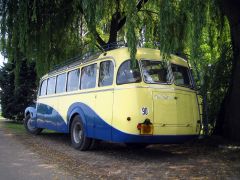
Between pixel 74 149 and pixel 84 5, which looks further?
pixel 74 149

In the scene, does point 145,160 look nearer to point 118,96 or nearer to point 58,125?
point 118,96

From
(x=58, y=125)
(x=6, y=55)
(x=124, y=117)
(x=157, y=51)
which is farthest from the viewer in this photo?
(x=6, y=55)

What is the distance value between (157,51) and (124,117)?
7.20 feet

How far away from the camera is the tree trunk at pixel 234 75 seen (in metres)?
12.2

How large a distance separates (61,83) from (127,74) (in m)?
4.55

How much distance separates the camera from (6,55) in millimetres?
15625

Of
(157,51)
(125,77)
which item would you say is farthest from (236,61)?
(125,77)

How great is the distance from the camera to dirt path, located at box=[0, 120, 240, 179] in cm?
874

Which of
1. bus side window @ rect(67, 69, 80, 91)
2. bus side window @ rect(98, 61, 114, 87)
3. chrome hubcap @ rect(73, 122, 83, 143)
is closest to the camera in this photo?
bus side window @ rect(98, 61, 114, 87)

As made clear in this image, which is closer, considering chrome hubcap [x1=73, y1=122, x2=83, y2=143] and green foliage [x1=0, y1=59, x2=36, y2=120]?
chrome hubcap [x1=73, y1=122, x2=83, y2=143]

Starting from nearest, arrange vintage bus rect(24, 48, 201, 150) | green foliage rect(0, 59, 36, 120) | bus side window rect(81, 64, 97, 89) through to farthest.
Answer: vintage bus rect(24, 48, 201, 150) → bus side window rect(81, 64, 97, 89) → green foliage rect(0, 59, 36, 120)

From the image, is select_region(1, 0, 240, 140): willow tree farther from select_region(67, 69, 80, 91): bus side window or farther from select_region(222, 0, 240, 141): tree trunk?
select_region(67, 69, 80, 91): bus side window

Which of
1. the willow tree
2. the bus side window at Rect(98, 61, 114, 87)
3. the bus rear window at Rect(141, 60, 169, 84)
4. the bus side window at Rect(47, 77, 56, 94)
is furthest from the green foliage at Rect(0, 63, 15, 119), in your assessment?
the bus rear window at Rect(141, 60, 169, 84)

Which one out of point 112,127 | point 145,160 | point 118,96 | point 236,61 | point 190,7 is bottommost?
point 145,160
